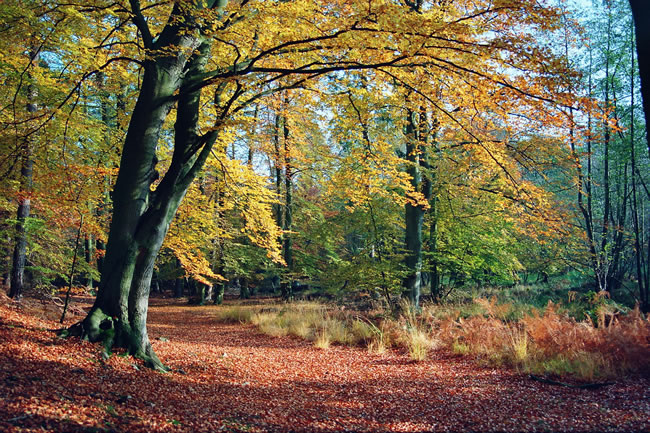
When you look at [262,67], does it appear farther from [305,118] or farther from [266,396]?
[305,118]

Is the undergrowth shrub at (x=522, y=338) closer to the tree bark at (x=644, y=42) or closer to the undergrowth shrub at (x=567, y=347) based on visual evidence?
the undergrowth shrub at (x=567, y=347)

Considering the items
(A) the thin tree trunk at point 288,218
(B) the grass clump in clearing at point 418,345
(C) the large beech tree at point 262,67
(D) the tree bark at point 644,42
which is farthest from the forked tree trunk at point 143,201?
(A) the thin tree trunk at point 288,218

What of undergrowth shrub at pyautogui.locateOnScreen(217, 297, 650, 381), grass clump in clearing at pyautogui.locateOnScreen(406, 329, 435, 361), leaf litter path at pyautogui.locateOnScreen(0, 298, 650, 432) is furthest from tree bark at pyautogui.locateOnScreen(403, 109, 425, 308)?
leaf litter path at pyautogui.locateOnScreen(0, 298, 650, 432)

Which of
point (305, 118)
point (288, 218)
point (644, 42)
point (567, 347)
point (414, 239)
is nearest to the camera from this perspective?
point (644, 42)

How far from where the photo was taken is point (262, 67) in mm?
5492

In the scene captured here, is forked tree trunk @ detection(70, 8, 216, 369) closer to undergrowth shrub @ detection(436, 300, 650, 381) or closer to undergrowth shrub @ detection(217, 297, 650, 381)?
undergrowth shrub @ detection(217, 297, 650, 381)

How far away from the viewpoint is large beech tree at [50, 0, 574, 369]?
4.43 metres

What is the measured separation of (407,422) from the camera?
3846mm

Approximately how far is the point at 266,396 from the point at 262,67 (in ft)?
14.1

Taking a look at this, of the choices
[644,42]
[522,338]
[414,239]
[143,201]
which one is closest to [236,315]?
[414,239]

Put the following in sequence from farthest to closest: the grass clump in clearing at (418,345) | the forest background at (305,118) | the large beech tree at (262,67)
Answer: the grass clump in clearing at (418,345), the forest background at (305,118), the large beech tree at (262,67)

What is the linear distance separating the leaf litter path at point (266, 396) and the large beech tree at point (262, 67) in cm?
73

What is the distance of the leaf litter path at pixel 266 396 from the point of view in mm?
3207

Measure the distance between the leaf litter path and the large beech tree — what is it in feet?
2.39
